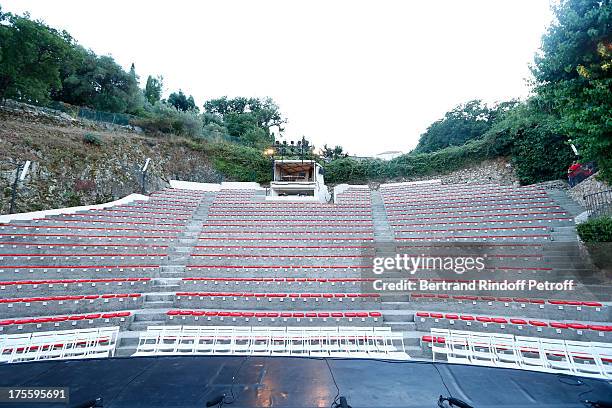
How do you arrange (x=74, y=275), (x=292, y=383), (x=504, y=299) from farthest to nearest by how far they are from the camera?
1. (x=74, y=275)
2. (x=504, y=299)
3. (x=292, y=383)

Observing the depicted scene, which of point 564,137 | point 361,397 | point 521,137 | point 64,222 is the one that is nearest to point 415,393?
point 361,397

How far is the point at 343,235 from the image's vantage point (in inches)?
471

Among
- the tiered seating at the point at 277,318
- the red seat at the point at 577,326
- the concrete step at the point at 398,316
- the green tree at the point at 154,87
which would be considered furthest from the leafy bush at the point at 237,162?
the green tree at the point at 154,87

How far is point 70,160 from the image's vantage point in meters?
13.9

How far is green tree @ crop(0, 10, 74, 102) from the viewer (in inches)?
580

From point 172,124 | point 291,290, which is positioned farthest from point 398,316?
point 172,124

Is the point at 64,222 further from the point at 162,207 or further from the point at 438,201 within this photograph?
the point at 438,201

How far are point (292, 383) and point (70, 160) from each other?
1603 cm

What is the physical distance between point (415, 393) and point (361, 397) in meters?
0.59

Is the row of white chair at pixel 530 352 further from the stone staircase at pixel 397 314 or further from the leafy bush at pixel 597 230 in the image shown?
the leafy bush at pixel 597 230

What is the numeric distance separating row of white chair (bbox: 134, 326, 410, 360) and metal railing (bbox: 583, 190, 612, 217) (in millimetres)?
8480

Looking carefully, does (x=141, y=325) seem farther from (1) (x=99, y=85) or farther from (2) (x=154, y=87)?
(2) (x=154, y=87)

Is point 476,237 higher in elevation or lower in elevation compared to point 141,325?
higher

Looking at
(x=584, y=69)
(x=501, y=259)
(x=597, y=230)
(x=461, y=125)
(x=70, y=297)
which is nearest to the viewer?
(x=584, y=69)
